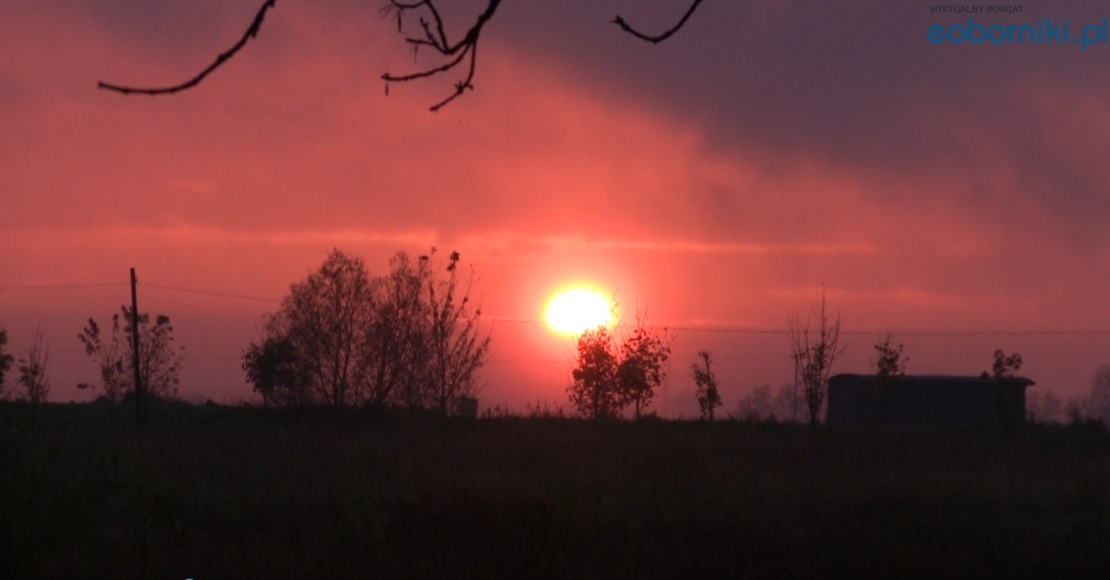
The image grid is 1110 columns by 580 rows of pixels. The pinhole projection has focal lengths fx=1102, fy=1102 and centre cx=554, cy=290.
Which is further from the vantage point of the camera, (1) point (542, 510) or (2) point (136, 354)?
(2) point (136, 354)

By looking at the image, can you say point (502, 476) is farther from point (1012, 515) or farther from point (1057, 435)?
point (1057, 435)

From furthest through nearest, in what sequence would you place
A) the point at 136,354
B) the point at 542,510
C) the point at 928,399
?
the point at 928,399 → the point at 136,354 → the point at 542,510

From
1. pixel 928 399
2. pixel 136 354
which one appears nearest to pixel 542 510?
pixel 136 354

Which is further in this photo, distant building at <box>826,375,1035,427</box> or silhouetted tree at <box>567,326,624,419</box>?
distant building at <box>826,375,1035,427</box>

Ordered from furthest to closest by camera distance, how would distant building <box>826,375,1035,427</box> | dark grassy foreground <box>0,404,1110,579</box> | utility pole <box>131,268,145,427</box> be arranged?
distant building <box>826,375,1035,427</box>, utility pole <box>131,268,145,427</box>, dark grassy foreground <box>0,404,1110,579</box>

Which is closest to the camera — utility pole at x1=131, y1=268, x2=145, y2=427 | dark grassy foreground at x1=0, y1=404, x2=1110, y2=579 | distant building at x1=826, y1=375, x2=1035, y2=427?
dark grassy foreground at x1=0, y1=404, x2=1110, y2=579

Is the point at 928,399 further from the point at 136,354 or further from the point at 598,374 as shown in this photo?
the point at 136,354

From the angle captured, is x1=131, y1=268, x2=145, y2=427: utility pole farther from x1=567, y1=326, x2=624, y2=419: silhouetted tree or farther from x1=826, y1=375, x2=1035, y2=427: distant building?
x1=826, y1=375, x2=1035, y2=427: distant building

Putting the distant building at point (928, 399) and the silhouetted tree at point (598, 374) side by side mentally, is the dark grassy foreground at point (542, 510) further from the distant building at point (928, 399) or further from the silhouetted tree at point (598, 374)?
the distant building at point (928, 399)

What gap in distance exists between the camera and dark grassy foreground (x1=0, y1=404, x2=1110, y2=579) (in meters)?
10.9

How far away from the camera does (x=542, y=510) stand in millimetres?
13781

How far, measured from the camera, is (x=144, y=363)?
41.3 meters

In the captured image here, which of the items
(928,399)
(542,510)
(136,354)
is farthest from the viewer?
(928,399)

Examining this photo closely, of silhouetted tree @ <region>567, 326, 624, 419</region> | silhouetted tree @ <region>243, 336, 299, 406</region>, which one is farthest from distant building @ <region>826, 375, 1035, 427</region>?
silhouetted tree @ <region>243, 336, 299, 406</region>
